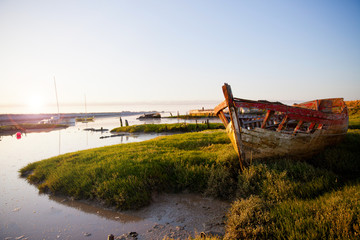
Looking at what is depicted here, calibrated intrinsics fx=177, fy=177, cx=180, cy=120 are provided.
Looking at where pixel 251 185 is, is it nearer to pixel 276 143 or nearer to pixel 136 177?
pixel 276 143

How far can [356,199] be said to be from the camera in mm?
3836

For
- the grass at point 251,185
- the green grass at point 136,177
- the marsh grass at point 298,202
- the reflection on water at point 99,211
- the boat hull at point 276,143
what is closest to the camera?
the marsh grass at point 298,202

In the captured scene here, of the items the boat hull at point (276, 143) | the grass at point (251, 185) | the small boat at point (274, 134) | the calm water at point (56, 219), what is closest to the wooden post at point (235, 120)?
the small boat at point (274, 134)

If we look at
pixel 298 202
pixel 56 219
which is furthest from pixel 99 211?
pixel 298 202

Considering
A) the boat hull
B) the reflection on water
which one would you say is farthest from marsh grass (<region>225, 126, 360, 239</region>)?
the reflection on water

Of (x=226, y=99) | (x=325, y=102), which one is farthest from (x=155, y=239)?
(x=325, y=102)

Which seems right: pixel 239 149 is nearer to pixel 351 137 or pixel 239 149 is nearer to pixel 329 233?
pixel 329 233

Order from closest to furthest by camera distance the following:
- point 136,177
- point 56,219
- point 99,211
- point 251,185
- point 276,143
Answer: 1. point 56,219
2. point 251,185
3. point 99,211
4. point 136,177
5. point 276,143

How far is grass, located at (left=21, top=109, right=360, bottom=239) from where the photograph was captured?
3705 mm

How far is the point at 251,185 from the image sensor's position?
622 cm

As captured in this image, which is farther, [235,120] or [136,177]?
[235,120]

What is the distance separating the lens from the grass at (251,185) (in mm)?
3705

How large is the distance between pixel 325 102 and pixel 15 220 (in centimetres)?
1709

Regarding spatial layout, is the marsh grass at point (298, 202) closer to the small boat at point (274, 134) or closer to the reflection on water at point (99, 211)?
the small boat at point (274, 134)
